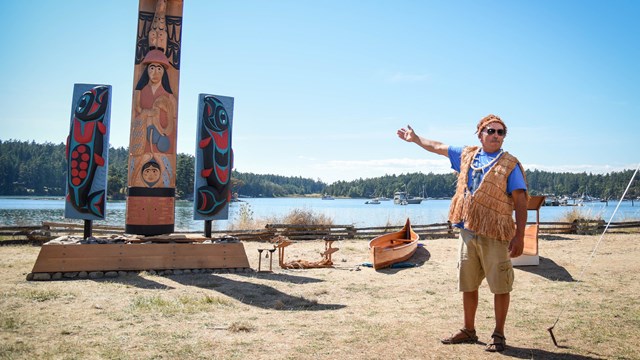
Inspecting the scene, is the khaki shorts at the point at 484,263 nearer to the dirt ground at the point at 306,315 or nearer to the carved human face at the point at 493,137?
the dirt ground at the point at 306,315

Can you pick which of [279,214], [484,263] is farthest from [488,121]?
[279,214]

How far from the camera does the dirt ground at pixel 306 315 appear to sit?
4.06m

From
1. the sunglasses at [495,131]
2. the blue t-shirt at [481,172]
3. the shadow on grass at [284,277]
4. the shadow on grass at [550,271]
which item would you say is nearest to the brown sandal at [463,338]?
the blue t-shirt at [481,172]

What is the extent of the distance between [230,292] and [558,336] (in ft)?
15.1

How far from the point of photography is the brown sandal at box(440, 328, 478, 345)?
4270mm

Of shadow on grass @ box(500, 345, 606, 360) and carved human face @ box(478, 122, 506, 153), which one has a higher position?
carved human face @ box(478, 122, 506, 153)

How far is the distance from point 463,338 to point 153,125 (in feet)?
22.5

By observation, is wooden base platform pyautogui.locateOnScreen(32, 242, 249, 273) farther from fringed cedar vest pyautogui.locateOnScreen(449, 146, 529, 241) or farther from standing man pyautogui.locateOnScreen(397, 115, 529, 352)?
fringed cedar vest pyautogui.locateOnScreen(449, 146, 529, 241)

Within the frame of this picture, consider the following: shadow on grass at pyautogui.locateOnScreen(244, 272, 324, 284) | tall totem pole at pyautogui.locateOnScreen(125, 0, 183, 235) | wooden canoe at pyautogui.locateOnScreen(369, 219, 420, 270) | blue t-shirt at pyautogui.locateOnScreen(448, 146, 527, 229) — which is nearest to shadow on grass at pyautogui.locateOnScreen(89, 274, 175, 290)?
tall totem pole at pyautogui.locateOnScreen(125, 0, 183, 235)

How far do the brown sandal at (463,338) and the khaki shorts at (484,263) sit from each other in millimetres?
426

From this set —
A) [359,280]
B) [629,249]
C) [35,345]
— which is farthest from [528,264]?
[35,345]

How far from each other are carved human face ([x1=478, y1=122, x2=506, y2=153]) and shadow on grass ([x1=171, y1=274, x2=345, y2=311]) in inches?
120

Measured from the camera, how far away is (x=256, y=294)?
6.87 m

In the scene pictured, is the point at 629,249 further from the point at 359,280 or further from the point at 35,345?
the point at 35,345
